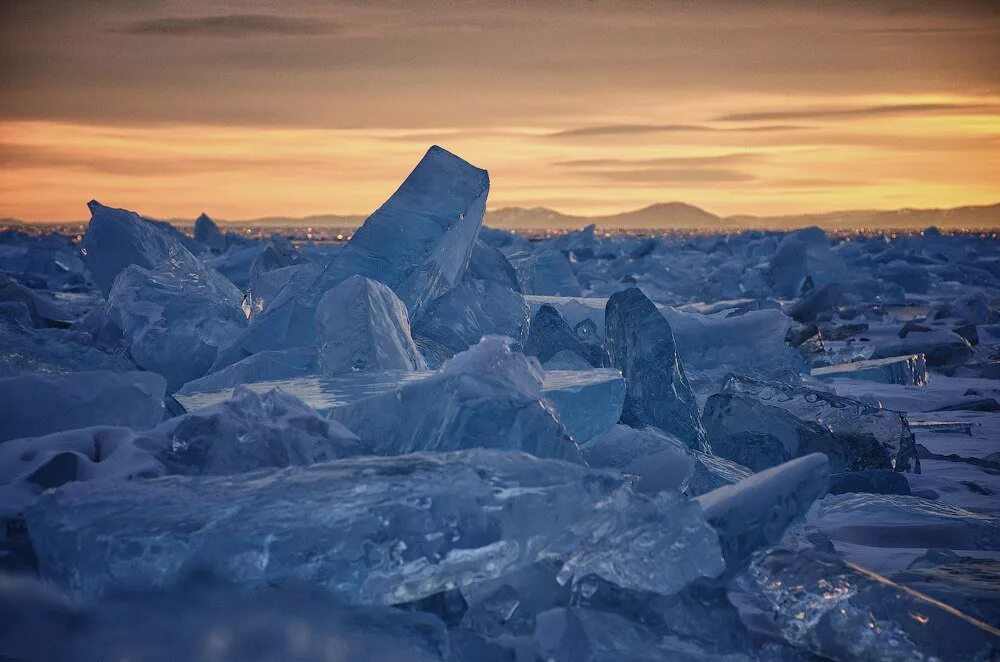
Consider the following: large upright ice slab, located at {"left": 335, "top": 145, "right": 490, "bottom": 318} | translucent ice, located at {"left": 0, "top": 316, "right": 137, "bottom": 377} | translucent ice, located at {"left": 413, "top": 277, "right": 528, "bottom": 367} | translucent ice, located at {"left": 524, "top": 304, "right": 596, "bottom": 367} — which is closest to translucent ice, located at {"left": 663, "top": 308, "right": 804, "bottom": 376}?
translucent ice, located at {"left": 413, "top": 277, "right": 528, "bottom": 367}

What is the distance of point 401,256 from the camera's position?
136 inches

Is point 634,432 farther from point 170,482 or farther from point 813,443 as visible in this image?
point 170,482

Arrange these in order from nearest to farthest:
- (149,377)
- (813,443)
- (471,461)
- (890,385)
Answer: (471,461)
(149,377)
(813,443)
(890,385)

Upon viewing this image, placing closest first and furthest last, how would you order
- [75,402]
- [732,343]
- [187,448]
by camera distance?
[187,448] → [75,402] → [732,343]

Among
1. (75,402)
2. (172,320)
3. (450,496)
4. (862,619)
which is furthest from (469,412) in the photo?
(172,320)

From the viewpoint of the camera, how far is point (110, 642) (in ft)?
4.34

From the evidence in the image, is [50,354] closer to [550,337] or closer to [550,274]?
[550,337]

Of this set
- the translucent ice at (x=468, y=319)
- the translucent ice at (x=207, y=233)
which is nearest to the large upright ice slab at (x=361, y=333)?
the translucent ice at (x=468, y=319)

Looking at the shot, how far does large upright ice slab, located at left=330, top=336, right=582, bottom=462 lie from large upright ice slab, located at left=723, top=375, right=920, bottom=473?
1.25 metres

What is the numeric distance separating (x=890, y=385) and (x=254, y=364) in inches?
129

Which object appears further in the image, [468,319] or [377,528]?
[468,319]

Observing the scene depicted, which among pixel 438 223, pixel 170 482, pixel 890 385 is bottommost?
pixel 890 385

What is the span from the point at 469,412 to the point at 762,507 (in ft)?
1.99

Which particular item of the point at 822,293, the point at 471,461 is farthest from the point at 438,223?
the point at 822,293
